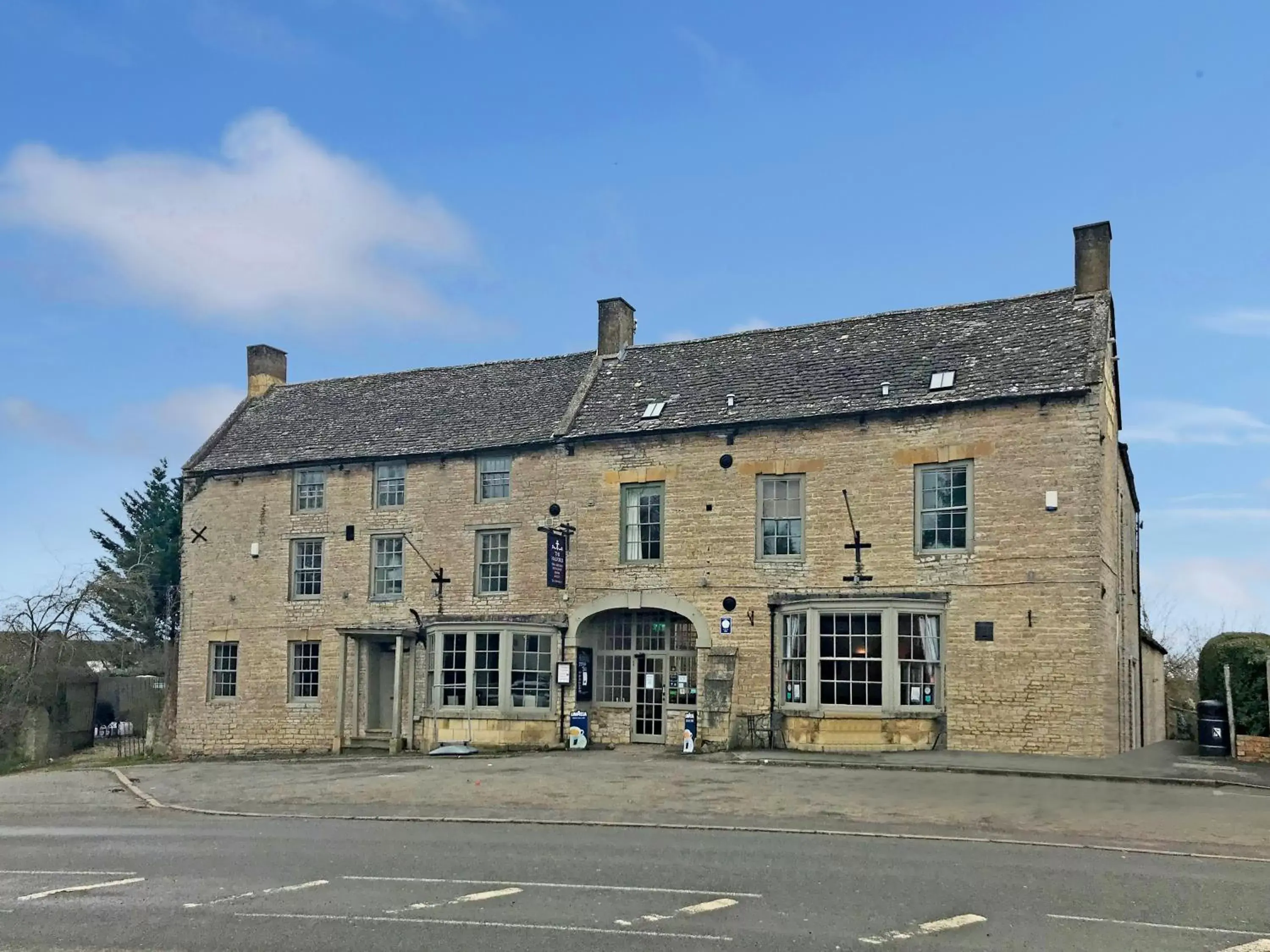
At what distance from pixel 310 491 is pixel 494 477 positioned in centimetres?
538

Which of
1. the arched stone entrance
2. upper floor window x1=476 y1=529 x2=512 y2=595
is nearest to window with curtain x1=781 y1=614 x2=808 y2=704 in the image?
the arched stone entrance

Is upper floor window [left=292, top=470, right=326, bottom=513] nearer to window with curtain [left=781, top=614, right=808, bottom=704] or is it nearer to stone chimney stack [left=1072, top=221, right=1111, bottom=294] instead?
window with curtain [left=781, top=614, right=808, bottom=704]

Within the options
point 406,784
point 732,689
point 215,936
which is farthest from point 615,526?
point 215,936

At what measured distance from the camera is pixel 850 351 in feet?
88.5

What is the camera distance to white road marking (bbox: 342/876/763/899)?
34.2ft

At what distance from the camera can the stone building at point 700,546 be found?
23.2 m

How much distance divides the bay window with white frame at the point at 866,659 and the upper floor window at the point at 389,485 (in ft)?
35.2

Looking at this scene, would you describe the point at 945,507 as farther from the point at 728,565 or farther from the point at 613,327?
the point at 613,327

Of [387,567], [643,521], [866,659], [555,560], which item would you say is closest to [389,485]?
[387,567]

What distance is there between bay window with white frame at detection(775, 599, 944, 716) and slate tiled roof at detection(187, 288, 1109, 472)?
404 centimetres

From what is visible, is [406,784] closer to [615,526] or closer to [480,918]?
[615,526]

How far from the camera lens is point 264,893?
1092cm

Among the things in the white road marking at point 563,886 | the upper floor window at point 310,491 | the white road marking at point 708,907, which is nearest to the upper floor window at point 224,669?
the upper floor window at point 310,491

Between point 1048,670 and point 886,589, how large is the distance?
338cm
